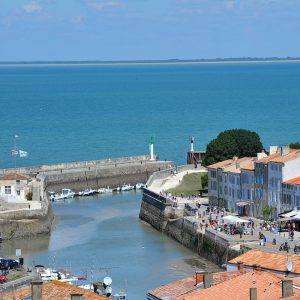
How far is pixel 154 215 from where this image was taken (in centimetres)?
7856

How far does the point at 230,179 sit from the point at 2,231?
1249 centimetres

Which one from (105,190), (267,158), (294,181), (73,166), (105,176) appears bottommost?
(105,190)

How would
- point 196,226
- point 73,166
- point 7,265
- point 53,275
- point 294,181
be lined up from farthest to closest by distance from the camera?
point 73,166
point 294,181
point 196,226
point 53,275
point 7,265

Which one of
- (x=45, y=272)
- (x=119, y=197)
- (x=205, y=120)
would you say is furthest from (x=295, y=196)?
(x=205, y=120)

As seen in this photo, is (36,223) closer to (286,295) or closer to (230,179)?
(230,179)

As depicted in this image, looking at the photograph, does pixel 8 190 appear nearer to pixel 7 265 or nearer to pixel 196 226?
pixel 196 226

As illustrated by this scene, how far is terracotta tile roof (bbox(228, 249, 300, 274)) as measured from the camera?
45.1m

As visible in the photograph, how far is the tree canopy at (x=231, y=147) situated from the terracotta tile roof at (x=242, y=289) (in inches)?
2132

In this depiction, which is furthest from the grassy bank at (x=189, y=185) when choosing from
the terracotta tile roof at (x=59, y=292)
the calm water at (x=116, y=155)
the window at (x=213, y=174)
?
the terracotta tile roof at (x=59, y=292)

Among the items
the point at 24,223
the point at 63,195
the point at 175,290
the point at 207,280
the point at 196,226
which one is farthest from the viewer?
the point at 63,195

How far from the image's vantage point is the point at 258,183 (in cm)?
7362

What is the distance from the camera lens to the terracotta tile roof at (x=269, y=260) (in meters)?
45.1

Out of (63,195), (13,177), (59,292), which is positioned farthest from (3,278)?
(63,195)

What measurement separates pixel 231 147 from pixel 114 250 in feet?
79.2
